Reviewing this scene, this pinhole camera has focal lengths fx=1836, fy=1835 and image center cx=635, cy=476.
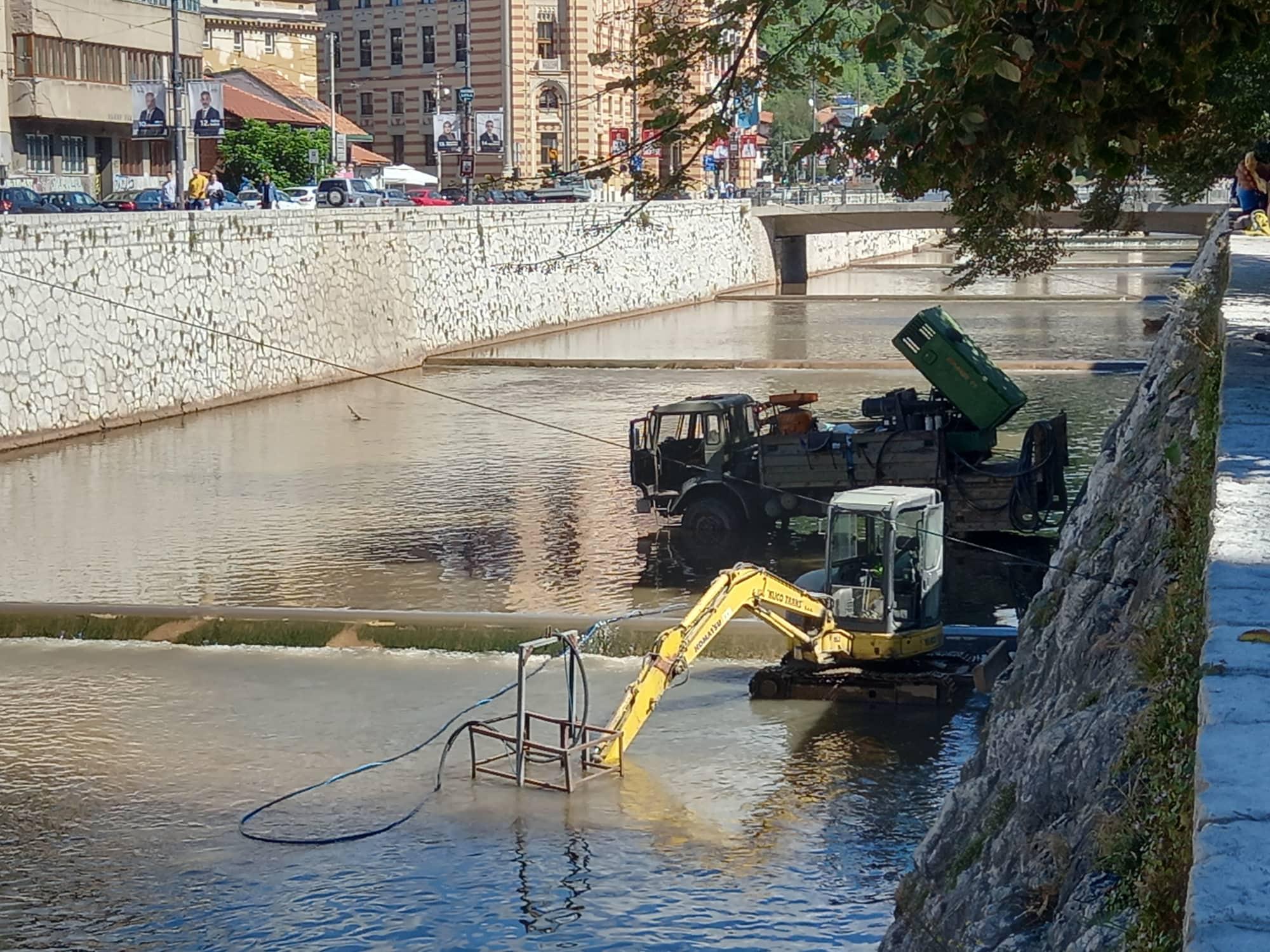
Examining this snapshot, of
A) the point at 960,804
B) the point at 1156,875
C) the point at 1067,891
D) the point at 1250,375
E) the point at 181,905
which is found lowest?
the point at 181,905

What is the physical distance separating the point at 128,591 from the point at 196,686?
4.89 metres

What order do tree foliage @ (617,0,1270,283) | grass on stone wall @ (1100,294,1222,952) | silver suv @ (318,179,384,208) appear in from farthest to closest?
silver suv @ (318,179,384,208)
tree foliage @ (617,0,1270,283)
grass on stone wall @ (1100,294,1222,952)

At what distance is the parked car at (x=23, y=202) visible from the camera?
51.3 metres

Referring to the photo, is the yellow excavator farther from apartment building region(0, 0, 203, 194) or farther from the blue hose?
apartment building region(0, 0, 203, 194)

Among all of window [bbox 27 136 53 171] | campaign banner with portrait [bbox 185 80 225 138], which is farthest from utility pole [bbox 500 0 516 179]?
campaign banner with portrait [bbox 185 80 225 138]

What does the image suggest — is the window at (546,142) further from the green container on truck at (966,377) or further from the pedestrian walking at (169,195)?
the green container on truck at (966,377)

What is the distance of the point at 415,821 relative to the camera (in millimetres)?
15758

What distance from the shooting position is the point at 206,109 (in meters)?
53.0

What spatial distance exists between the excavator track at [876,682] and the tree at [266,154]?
59443 millimetres

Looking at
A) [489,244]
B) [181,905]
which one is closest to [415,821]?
[181,905]

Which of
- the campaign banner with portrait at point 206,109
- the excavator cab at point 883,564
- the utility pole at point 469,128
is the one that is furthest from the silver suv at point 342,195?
the excavator cab at point 883,564

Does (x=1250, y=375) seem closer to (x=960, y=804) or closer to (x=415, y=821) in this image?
(x=960, y=804)

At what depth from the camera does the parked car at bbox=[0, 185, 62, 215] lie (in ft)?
168

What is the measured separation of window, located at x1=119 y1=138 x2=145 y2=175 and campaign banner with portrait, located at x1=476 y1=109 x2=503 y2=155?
14875 mm
